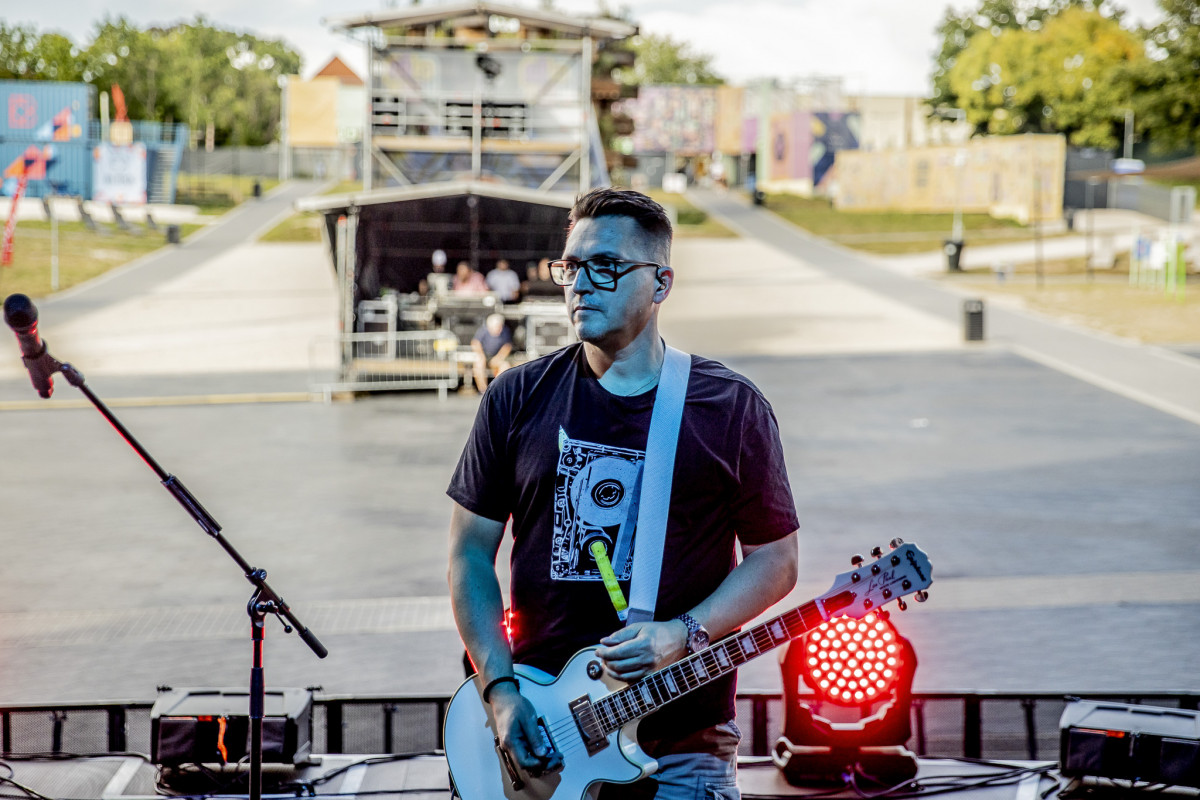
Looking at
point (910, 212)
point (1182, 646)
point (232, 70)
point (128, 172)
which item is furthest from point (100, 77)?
point (1182, 646)

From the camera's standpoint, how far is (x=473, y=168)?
82.4ft

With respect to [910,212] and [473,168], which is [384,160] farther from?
[910,212]

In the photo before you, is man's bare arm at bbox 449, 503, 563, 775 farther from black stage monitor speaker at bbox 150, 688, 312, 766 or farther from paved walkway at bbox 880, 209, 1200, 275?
paved walkway at bbox 880, 209, 1200, 275

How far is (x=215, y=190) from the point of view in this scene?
62438mm

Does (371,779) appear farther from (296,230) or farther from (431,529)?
(296,230)

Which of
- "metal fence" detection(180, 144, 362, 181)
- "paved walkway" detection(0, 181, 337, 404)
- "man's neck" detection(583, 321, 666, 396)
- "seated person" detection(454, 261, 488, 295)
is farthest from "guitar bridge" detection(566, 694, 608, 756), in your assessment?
"metal fence" detection(180, 144, 362, 181)

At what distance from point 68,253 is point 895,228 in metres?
31.4

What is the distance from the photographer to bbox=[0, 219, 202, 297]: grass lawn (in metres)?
33.8

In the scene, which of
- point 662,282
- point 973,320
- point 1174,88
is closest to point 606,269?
point 662,282

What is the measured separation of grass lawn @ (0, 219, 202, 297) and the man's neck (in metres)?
30.8

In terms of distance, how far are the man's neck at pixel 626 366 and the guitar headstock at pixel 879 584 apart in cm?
68

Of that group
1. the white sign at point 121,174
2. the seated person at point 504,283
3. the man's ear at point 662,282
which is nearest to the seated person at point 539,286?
the seated person at point 504,283

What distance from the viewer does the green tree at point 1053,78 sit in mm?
66500

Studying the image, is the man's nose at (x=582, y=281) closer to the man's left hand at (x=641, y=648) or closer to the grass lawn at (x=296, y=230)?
the man's left hand at (x=641, y=648)
